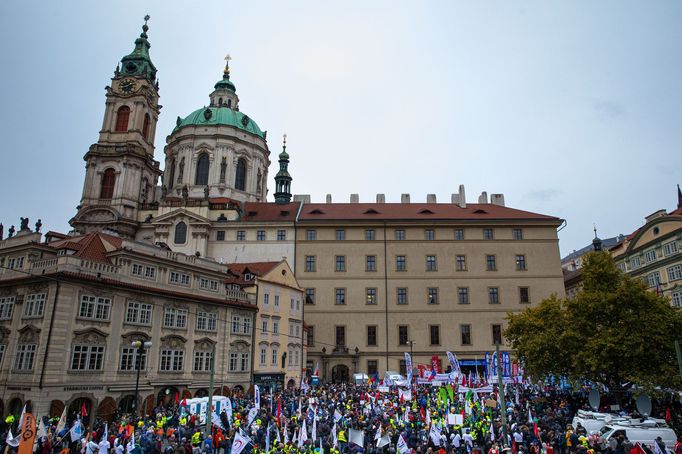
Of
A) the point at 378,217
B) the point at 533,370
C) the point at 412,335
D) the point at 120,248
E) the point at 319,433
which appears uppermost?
the point at 378,217

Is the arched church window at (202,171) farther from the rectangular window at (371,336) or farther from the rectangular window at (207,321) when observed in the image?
the rectangular window at (207,321)

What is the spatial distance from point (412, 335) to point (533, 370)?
71.8ft

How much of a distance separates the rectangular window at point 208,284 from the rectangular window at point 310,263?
639 inches

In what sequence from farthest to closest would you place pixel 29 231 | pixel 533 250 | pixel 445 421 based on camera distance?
pixel 533 250 < pixel 29 231 < pixel 445 421

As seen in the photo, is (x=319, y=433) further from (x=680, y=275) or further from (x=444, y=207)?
(x=680, y=275)

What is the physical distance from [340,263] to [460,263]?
532 inches

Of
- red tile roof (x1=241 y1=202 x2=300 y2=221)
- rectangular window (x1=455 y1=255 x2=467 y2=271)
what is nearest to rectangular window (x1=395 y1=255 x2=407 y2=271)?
Result: rectangular window (x1=455 y1=255 x2=467 y2=271)

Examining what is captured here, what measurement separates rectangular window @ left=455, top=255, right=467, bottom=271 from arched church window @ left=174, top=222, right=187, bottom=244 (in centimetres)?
3046

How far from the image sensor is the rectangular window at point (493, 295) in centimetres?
5339

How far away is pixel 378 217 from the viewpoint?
56.5 m

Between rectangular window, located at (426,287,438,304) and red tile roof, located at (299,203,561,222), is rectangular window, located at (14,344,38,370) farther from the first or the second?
rectangular window, located at (426,287,438,304)

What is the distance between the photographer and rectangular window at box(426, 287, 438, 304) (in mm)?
53344

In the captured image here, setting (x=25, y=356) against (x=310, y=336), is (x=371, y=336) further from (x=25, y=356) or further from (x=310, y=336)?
(x=25, y=356)

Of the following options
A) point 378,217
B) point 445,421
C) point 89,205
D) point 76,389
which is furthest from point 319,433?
point 89,205
